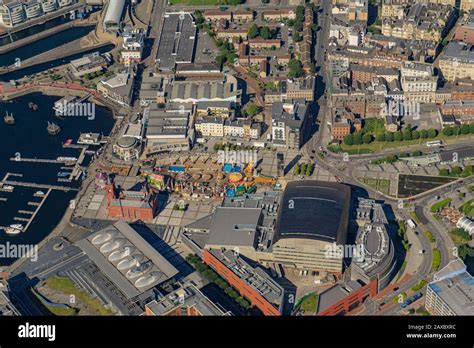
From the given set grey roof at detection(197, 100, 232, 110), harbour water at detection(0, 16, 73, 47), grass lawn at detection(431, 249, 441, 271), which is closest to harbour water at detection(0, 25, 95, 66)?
harbour water at detection(0, 16, 73, 47)

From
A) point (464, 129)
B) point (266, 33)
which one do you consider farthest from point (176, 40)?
point (464, 129)

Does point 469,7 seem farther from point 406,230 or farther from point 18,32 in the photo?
point 18,32

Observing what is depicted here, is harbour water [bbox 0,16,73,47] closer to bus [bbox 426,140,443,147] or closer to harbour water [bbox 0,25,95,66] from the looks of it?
harbour water [bbox 0,25,95,66]

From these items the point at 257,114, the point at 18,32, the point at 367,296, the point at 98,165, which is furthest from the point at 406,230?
→ the point at 18,32

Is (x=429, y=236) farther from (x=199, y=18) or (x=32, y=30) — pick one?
(x=32, y=30)

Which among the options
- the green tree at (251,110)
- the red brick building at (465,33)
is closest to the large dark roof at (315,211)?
the green tree at (251,110)

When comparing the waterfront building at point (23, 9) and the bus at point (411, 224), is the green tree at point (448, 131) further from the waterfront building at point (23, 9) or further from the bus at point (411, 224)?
the waterfront building at point (23, 9)

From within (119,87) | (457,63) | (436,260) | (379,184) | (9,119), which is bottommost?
(436,260)

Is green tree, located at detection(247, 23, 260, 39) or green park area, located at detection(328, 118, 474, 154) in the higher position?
green tree, located at detection(247, 23, 260, 39)
